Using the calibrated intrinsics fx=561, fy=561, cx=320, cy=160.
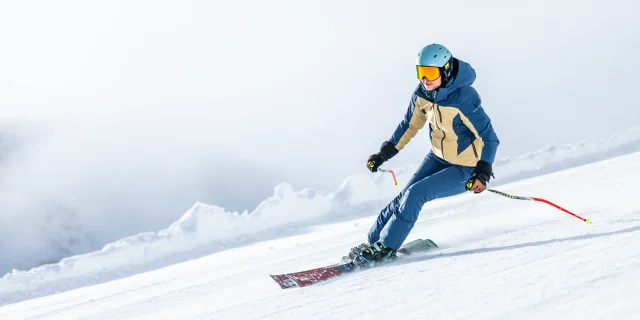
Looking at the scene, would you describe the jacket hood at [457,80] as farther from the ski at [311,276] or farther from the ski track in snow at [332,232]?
Answer: the ski at [311,276]

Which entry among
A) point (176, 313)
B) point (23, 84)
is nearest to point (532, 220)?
point (176, 313)

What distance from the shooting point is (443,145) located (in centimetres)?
420

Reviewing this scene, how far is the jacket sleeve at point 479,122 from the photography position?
A: 3.89 meters

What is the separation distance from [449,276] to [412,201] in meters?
0.75

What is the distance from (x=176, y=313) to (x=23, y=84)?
81.0ft

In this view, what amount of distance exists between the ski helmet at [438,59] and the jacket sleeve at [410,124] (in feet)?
1.58

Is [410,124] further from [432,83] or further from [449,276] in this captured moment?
[449,276]

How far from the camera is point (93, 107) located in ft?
80.0

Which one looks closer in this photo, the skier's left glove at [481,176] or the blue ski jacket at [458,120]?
the skier's left glove at [481,176]

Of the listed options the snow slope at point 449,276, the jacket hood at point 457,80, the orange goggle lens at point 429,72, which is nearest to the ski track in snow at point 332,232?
the snow slope at point 449,276

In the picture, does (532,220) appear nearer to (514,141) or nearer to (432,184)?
(432,184)

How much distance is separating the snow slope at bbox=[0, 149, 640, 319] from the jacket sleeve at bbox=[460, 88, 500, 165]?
0.68 metres

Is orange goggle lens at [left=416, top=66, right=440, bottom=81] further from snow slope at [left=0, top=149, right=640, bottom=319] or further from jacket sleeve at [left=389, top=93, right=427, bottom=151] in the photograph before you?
snow slope at [left=0, top=149, right=640, bottom=319]

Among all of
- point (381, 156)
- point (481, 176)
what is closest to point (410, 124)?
point (381, 156)
